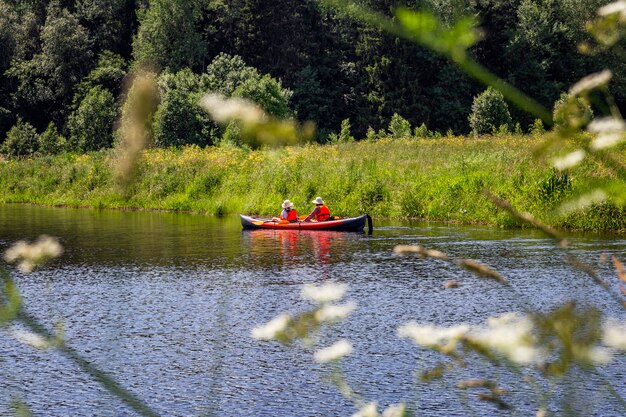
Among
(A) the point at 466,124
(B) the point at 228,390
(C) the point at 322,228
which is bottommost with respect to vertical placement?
(B) the point at 228,390

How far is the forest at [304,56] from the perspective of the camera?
6216 cm

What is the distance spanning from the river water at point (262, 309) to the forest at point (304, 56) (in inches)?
1421

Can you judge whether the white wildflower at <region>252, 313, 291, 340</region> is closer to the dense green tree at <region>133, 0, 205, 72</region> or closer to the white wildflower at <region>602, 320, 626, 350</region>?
the white wildflower at <region>602, 320, 626, 350</region>

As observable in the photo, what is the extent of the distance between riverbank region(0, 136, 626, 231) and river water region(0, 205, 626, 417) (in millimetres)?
1795

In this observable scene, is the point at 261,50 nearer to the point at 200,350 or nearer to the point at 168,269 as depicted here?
the point at 168,269

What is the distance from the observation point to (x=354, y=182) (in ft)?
104

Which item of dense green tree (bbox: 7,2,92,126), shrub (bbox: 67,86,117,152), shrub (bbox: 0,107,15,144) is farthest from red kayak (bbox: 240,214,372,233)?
shrub (bbox: 0,107,15,144)

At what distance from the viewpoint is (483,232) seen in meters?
25.0

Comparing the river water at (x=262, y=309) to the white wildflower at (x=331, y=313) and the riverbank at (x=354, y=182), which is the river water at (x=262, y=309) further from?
the riverbank at (x=354, y=182)


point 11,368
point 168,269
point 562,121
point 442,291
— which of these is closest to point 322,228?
point 168,269

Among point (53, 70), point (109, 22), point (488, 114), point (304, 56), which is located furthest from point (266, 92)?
point (53, 70)

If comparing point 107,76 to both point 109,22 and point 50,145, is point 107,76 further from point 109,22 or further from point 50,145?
point 109,22

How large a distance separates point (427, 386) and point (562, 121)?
9.16 metres

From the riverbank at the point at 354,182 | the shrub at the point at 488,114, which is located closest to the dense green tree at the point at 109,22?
the riverbank at the point at 354,182
